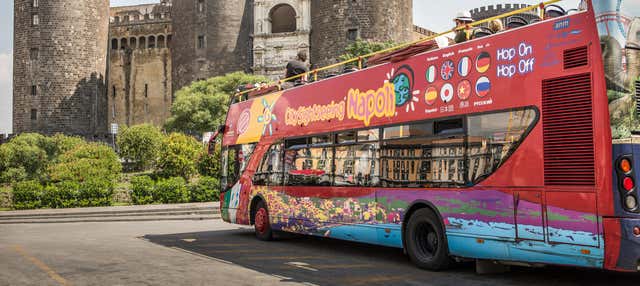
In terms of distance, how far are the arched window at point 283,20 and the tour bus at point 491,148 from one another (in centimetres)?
5049

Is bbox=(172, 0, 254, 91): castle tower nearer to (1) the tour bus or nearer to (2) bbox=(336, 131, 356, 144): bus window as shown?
(1) the tour bus

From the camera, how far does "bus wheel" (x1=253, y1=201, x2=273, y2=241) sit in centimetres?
1324

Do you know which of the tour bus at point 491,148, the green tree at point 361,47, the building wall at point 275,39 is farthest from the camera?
the building wall at point 275,39

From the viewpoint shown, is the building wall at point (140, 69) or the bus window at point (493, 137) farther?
the building wall at point (140, 69)

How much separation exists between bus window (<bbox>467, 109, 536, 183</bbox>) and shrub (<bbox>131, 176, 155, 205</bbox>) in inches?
807

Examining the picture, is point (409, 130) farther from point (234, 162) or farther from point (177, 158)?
point (177, 158)

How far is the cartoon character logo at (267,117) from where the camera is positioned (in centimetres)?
1297

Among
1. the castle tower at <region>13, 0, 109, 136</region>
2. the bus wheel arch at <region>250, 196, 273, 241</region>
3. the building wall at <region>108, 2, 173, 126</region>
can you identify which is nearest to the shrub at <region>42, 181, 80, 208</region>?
the bus wheel arch at <region>250, 196, 273, 241</region>

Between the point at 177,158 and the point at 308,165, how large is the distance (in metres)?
23.5

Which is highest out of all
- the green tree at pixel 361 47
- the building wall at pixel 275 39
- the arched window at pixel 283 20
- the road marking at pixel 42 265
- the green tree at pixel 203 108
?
the arched window at pixel 283 20

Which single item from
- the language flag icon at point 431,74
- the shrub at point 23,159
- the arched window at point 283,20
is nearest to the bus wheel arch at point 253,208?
the language flag icon at point 431,74

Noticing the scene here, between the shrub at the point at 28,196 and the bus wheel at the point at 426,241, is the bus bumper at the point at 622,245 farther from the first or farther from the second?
the shrub at the point at 28,196

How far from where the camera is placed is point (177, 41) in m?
59.9

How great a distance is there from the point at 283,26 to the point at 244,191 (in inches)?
1954
